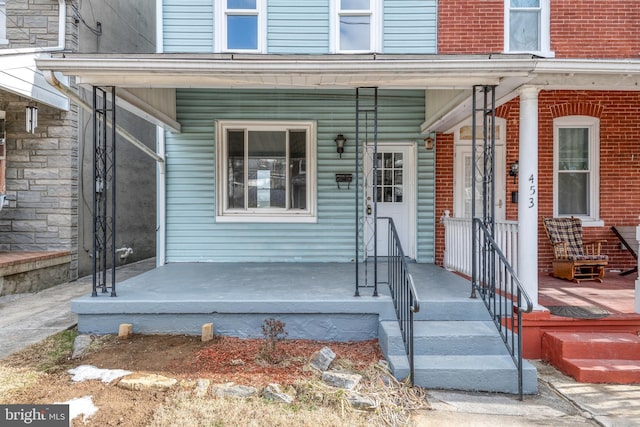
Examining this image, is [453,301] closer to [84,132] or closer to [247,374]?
[247,374]

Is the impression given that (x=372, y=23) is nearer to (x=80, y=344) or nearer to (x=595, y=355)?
(x=595, y=355)

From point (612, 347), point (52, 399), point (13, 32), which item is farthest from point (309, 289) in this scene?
point (13, 32)

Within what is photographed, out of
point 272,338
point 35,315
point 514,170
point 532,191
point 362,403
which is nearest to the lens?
point 362,403

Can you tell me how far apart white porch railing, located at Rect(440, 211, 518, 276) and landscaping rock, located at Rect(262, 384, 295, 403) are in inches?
117

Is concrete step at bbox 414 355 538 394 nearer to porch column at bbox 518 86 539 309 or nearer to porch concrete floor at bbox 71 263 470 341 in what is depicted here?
porch concrete floor at bbox 71 263 470 341

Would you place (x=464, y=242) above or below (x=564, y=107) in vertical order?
below

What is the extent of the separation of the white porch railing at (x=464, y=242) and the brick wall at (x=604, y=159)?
568mm

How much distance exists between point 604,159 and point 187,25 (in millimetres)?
7453

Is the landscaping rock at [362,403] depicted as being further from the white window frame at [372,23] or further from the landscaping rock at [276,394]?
the white window frame at [372,23]

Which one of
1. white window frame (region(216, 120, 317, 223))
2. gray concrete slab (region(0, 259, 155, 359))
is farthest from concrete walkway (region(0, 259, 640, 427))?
white window frame (region(216, 120, 317, 223))

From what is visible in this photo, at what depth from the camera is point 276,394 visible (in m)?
3.21

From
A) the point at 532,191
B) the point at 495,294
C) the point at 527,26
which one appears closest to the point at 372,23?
the point at 527,26

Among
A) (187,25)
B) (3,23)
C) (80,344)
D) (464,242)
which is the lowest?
(80,344)

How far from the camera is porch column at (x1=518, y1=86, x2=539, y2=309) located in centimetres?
425
